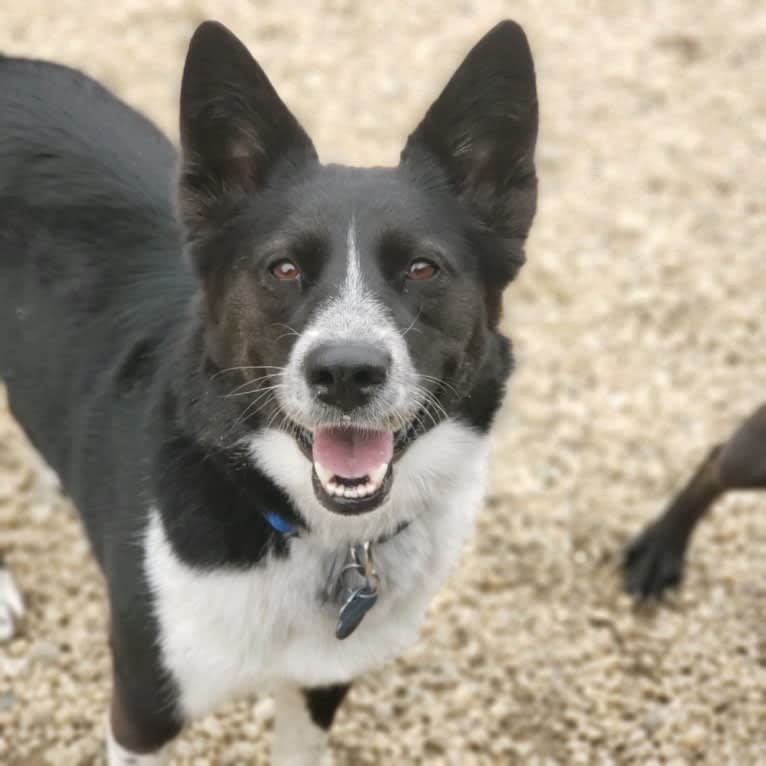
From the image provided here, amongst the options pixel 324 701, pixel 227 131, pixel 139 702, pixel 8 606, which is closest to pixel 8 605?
pixel 8 606

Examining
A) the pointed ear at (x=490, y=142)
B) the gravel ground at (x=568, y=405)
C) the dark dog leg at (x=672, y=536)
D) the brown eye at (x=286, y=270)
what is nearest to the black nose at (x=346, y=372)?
the brown eye at (x=286, y=270)

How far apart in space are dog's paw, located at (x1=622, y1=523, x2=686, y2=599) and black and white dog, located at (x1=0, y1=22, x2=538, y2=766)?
132cm

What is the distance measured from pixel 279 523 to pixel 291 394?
0.35m

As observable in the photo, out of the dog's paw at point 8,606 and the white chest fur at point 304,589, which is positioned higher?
the white chest fur at point 304,589

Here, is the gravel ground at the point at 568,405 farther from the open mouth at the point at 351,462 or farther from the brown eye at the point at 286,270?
the brown eye at the point at 286,270

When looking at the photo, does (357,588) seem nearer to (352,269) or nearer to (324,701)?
(324,701)

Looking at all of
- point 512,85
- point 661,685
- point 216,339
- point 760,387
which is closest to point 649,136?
point 760,387

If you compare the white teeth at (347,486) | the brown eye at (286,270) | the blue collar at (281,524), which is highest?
the brown eye at (286,270)

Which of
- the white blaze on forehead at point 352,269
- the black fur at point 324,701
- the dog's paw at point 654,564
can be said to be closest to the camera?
the white blaze on forehead at point 352,269

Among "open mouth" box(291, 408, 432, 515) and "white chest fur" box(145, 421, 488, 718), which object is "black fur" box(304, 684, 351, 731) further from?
"open mouth" box(291, 408, 432, 515)

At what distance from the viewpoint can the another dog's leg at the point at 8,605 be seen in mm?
3377

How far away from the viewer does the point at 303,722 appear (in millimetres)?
2846

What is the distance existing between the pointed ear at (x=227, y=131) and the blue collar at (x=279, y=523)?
706 mm

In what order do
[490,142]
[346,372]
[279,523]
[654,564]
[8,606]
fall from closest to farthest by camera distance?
1. [346,372]
2. [279,523]
3. [490,142]
4. [8,606]
5. [654,564]
